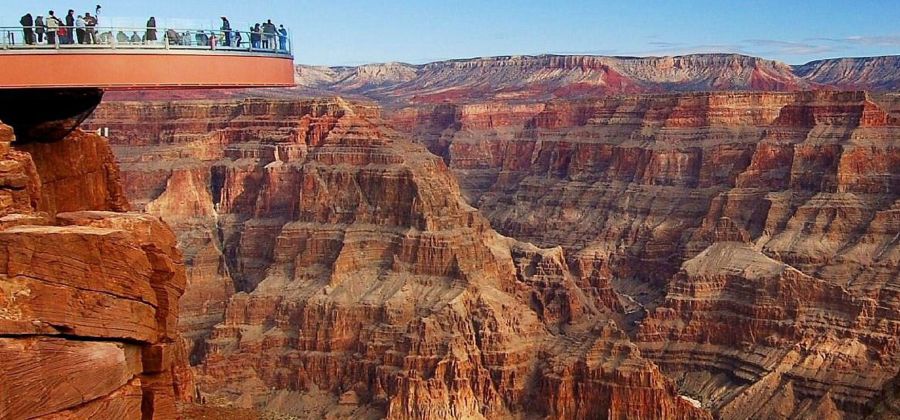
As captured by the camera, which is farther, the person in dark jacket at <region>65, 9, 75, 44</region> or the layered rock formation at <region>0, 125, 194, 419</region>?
the person in dark jacket at <region>65, 9, 75, 44</region>

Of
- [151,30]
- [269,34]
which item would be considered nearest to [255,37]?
[269,34]

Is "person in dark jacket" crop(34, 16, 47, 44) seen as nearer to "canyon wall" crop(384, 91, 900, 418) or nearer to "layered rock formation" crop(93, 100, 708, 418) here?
"layered rock formation" crop(93, 100, 708, 418)

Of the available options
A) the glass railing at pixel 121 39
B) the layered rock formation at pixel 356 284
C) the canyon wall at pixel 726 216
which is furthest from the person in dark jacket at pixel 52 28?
the canyon wall at pixel 726 216

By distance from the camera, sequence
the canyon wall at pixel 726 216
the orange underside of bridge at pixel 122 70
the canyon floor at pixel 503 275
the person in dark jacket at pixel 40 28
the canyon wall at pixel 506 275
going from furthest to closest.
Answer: the canyon wall at pixel 726 216 → the canyon wall at pixel 506 275 → the canyon floor at pixel 503 275 → the person in dark jacket at pixel 40 28 → the orange underside of bridge at pixel 122 70

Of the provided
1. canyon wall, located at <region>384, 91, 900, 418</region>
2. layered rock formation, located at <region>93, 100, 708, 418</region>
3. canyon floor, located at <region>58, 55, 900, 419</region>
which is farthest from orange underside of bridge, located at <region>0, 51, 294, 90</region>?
canyon wall, located at <region>384, 91, 900, 418</region>

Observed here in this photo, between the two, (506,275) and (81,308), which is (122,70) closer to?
(81,308)

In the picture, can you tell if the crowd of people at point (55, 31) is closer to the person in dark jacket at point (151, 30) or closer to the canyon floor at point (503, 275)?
the person in dark jacket at point (151, 30)
